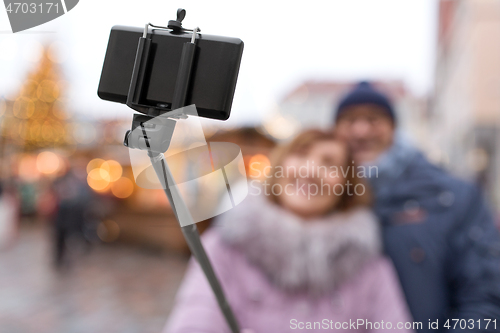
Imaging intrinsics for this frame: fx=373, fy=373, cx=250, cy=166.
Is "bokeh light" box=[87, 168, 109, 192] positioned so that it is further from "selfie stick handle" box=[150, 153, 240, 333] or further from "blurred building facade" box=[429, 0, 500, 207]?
"blurred building facade" box=[429, 0, 500, 207]

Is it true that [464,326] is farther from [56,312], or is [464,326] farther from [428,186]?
[56,312]

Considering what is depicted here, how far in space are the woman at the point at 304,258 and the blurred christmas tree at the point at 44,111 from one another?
10055 millimetres

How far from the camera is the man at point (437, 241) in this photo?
3.84 ft

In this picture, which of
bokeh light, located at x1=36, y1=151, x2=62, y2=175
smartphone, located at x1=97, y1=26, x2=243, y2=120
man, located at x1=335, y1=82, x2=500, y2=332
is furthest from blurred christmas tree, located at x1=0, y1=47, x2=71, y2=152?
smartphone, located at x1=97, y1=26, x2=243, y2=120

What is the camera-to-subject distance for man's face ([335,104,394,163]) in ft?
4.83

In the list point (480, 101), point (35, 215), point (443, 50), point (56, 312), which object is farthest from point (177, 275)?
point (443, 50)

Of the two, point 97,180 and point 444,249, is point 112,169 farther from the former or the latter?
point 444,249

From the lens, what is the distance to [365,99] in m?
1.55

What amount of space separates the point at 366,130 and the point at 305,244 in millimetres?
609

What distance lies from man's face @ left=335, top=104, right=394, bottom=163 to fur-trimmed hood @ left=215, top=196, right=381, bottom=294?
359 millimetres

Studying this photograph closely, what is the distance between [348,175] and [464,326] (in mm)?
575

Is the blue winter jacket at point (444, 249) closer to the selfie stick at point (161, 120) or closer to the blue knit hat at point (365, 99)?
the blue knit hat at point (365, 99)

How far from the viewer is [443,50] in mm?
21453

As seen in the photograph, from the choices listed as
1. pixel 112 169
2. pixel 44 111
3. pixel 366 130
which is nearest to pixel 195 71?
pixel 366 130
